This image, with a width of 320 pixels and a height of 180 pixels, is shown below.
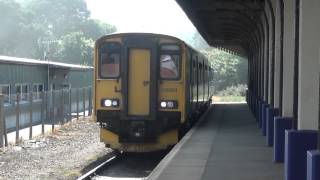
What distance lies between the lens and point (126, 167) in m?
15.2

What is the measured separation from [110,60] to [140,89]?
3.54 ft

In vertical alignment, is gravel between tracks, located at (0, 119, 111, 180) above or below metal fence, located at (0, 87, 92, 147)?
below

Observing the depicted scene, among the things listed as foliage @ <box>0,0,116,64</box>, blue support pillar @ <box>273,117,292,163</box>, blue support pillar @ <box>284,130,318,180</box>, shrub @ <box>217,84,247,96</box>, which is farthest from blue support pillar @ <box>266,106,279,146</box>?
foliage @ <box>0,0,116,64</box>

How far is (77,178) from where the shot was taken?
518 inches

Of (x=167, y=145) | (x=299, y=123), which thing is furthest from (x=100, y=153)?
(x=299, y=123)

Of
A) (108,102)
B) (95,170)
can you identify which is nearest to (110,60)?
(108,102)

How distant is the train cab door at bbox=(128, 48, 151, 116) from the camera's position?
588 inches

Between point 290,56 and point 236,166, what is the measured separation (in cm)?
246

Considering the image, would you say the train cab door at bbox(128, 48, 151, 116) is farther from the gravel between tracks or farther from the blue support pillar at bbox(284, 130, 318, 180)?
the blue support pillar at bbox(284, 130, 318, 180)

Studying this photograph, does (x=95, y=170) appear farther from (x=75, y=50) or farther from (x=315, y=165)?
(x=75, y=50)

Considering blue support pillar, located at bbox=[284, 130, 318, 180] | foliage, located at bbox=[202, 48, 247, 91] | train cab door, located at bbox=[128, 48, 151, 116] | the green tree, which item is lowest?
blue support pillar, located at bbox=[284, 130, 318, 180]

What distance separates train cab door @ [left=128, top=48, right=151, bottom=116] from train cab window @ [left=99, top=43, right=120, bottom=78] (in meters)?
0.39

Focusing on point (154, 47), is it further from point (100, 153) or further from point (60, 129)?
point (60, 129)

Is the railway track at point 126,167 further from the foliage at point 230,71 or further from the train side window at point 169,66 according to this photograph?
the foliage at point 230,71
